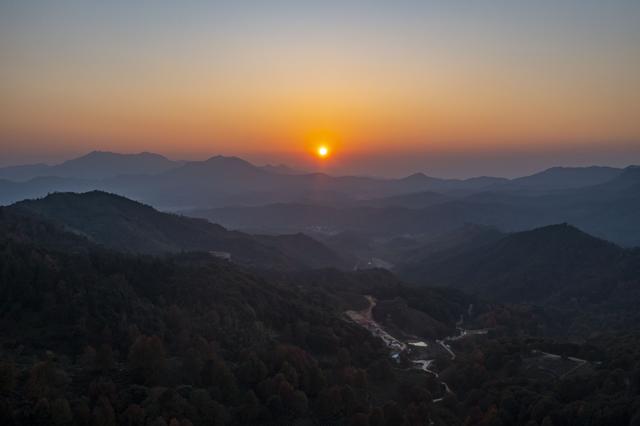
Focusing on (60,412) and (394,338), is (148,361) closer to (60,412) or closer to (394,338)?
(60,412)

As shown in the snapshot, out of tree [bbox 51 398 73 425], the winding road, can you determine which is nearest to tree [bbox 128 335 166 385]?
tree [bbox 51 398 73 425]

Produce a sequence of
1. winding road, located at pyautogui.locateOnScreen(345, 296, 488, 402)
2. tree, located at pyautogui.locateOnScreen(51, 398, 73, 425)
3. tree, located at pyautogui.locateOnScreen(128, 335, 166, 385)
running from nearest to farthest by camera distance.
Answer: tree, located at pyautogui.locateOnScreen(51, 398, 73, 425)
tree, located at pyautogui.locateOnScreen(128, 335, 166, 385)
winding road, located at pyautogui.locateOnScreen(345, 296, 488, 402)

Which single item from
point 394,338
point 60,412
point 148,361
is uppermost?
point 60,412

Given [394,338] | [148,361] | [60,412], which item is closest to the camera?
[60,412]

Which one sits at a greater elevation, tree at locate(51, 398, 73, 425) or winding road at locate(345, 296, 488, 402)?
tree at locate(51, 398, 73, 425)

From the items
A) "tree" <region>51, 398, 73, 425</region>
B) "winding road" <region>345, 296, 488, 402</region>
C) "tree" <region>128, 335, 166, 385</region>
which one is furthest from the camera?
"winding road" <region>345, 296, 488, 402</region>

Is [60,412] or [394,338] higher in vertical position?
[60,412]

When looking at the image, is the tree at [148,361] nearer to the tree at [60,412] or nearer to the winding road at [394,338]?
the tree at [60,412]

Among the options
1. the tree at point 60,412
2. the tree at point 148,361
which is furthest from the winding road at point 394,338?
the tree at point 60,412

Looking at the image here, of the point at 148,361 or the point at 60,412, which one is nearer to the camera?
the point at 60,412

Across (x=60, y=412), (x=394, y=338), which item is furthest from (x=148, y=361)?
(x=394, y=338)

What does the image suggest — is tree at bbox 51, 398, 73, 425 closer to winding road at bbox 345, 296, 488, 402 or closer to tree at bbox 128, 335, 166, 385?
tree at bbox 128, 335, 166, 385

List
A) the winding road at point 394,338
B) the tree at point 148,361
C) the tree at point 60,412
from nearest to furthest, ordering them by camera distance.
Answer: the tree at point 60,412, the tree at point 148,361, the winding road at point 394,338

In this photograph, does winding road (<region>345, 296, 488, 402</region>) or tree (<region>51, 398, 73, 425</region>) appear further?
winding road (<region>345, 296, 488, 402</region>)
